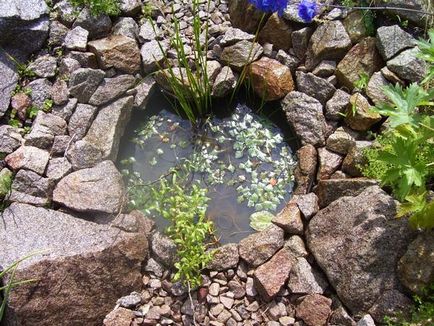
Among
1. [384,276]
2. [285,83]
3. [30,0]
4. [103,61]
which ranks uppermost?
[30,0]

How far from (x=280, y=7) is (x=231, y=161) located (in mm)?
1361

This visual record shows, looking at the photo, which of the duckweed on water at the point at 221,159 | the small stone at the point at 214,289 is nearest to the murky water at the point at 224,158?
the duckweed on water at the point at 221,159

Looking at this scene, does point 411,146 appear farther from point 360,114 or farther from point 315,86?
point 315,86

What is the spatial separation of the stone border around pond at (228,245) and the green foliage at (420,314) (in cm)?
6

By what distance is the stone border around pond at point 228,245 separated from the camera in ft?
9.95

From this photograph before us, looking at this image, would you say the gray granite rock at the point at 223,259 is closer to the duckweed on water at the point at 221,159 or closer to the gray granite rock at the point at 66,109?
the duckweed on water at the point at 221,159

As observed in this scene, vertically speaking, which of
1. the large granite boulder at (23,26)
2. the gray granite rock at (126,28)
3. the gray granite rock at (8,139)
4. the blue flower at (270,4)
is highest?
the blue flower at (270,4)

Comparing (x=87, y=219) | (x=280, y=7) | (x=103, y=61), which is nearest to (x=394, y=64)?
(x=280, y=7)

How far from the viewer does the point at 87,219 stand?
328 cm

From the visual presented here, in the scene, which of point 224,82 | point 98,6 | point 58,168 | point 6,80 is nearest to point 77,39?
point 98,6

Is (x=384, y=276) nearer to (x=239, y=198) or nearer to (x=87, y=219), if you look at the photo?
(x=239, y=198)

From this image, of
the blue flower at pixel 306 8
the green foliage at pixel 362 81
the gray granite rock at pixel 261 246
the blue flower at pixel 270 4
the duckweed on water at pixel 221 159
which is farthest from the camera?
the duckweed on water at pixel 221 159

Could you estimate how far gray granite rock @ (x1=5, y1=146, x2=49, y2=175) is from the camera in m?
3.30

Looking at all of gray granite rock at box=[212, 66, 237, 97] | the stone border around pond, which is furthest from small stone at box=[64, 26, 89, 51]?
gray granite rock at box=[212, 66, 237, 97]
